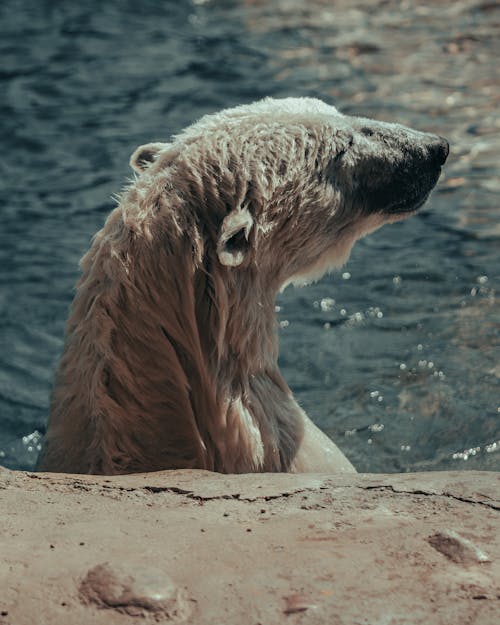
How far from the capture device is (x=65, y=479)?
3057mm

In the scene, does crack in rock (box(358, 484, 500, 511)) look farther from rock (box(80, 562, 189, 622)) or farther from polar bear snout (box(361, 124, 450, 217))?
polar bear snout (box(361, 124, 450, 217))

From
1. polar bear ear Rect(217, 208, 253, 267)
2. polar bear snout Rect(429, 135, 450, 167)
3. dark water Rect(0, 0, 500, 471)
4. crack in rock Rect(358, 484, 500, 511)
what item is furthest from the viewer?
dark water Rect(0, 0, 500, 471)

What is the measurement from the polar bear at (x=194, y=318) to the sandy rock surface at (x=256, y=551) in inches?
21.7

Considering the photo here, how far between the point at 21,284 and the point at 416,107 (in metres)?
3.10

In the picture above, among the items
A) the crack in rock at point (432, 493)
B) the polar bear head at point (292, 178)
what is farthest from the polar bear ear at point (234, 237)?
the crack in rock at point (432, 493)

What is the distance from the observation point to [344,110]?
25.7ft

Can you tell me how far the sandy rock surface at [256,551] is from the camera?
218 cm

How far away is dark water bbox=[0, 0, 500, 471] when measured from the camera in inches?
215

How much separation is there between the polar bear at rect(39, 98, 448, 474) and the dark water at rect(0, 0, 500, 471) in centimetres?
149

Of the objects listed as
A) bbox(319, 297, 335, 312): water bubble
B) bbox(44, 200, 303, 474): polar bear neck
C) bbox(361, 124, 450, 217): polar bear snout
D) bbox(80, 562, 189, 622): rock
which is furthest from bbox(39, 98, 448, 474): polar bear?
bbox(319, 297, 335, 312): water bubble

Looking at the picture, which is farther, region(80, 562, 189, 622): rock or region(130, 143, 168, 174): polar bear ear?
region(130, 143, 168, 174): polar bear ear

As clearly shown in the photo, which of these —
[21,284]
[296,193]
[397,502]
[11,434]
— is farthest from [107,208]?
[397,502]

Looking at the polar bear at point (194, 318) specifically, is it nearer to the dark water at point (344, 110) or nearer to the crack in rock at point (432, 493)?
the crack in rock at point (432, 493)

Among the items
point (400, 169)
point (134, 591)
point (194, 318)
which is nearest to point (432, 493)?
point (134, 591)
